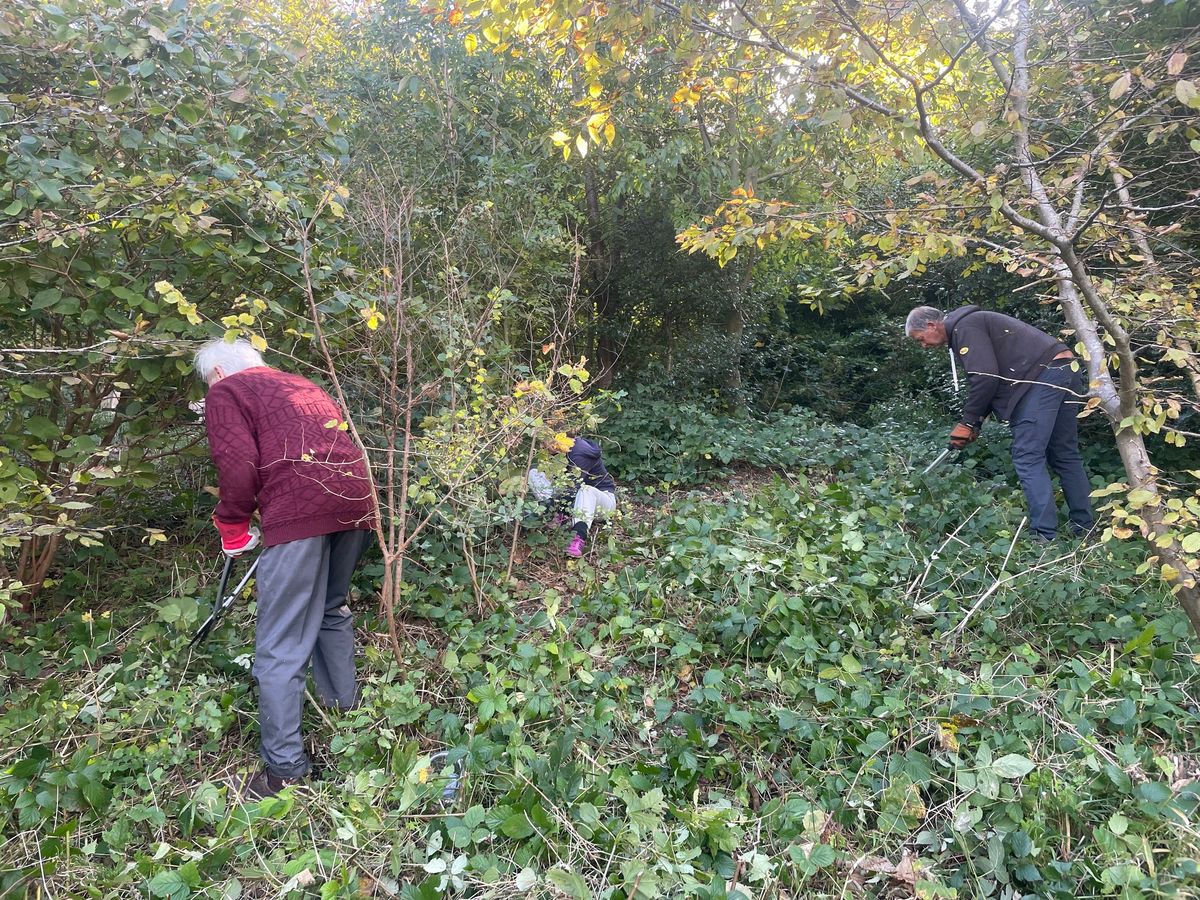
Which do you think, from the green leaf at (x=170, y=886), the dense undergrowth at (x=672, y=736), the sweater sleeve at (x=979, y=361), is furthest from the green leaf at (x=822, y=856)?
the sweater sleeve at (x=979, y=361)

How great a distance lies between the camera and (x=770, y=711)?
2533mm

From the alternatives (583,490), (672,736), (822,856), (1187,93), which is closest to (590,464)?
(583,490)

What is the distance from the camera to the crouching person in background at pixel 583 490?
4051 mm

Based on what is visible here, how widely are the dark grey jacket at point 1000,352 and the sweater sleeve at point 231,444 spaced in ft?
12.4

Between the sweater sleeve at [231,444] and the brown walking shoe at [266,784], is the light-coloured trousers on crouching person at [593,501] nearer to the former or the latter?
the sweater sleeve at [231,444]

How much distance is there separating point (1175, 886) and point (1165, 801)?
244 millimetres

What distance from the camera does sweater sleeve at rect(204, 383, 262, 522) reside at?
2482 millimetres

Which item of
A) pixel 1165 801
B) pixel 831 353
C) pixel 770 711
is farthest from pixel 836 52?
pixel 831 353

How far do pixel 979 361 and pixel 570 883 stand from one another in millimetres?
3594

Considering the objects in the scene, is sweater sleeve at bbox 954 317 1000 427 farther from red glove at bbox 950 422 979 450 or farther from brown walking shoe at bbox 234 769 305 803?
brown walking shoe at bbox 234 769 305 803

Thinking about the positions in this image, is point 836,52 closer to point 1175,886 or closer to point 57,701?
point 1175,886

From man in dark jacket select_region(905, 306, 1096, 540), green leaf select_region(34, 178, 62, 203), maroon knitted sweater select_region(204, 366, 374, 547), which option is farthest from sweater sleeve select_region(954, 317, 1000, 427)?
green leaf select_region(34, 178, 62, 203)

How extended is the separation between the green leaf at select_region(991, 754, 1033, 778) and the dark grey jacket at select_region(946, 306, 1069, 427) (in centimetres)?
241

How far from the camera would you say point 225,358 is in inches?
105
